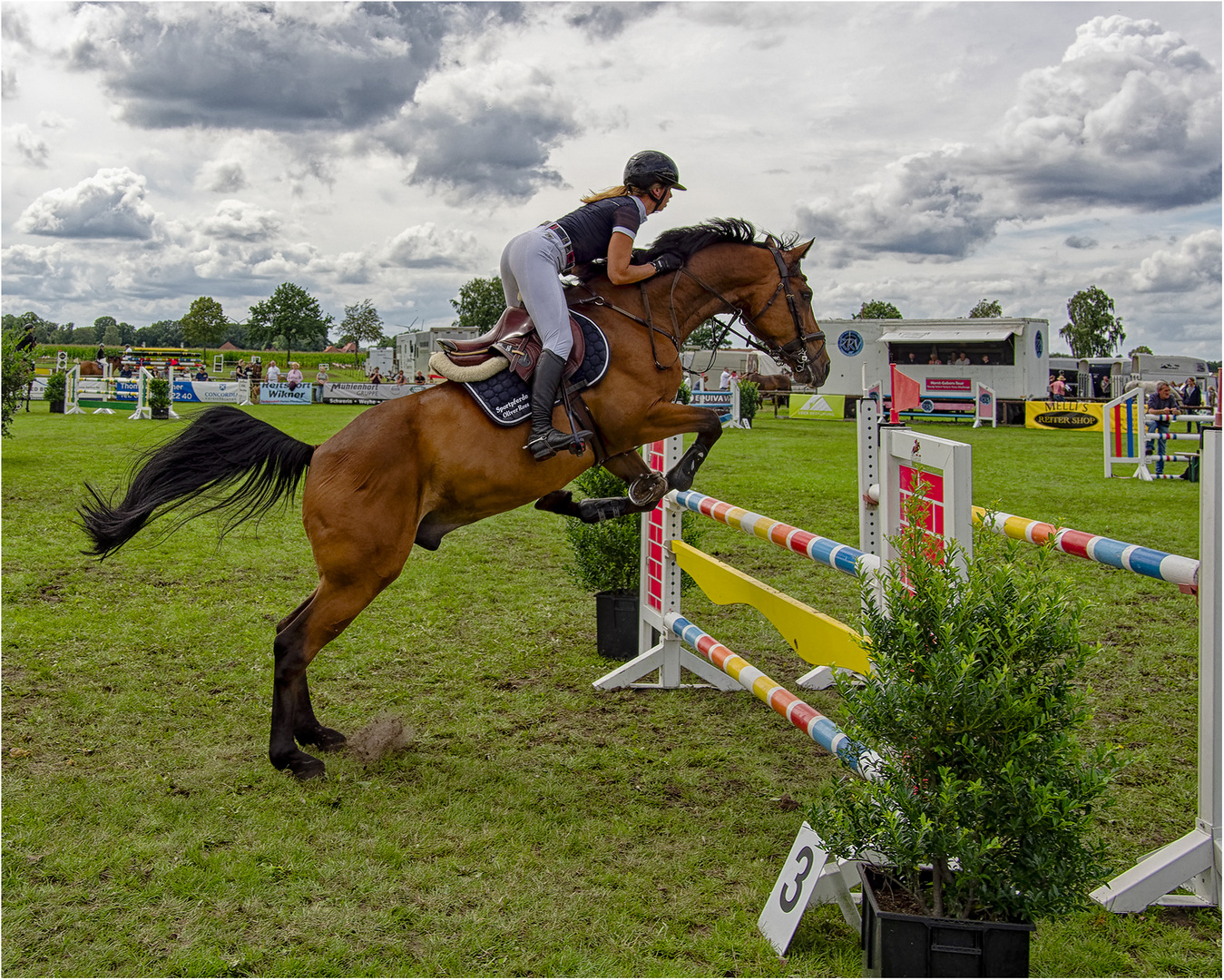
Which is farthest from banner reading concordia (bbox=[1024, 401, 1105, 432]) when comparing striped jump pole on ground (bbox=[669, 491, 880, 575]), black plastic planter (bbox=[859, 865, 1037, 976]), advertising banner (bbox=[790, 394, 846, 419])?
black plastic planter (bbox=[859, 865, 1037, 976])

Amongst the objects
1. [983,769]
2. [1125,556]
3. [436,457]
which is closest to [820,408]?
[436,457]

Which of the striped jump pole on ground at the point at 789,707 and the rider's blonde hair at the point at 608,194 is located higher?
the rider's blonde hair at the point at 608,194

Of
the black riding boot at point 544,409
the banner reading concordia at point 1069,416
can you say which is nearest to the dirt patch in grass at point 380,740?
the black riding boot at point 544,409

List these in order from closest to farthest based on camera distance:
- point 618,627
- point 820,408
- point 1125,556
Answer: point 1125,556, point 618,627, point 820,408

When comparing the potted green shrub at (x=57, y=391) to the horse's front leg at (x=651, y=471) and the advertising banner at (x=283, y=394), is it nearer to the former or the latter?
the advertising banner at (x=283, y=394)

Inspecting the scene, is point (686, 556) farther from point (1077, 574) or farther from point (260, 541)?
point (260, 541)

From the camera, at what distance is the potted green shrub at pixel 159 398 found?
22344 millimetres

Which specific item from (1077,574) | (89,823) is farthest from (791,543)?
(1077,574)

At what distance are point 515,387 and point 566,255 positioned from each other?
2.02 feet

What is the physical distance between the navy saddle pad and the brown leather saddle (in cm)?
3

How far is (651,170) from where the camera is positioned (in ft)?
12.4

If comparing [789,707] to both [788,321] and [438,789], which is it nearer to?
[438,789]

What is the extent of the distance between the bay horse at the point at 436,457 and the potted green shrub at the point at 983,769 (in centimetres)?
188

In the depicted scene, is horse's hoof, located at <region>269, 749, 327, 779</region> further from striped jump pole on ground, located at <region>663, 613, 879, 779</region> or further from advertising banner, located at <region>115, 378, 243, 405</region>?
advertising banner, located at <region>115, 378, 243, 405</region>
